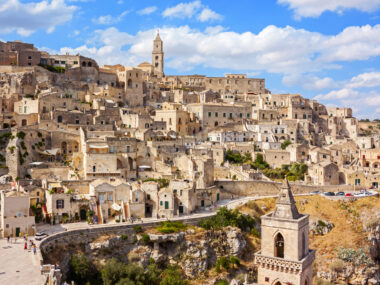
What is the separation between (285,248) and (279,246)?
2.81 ft

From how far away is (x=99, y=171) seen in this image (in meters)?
45.2

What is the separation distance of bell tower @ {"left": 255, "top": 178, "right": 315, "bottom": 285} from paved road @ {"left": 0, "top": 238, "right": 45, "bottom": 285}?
1243cm

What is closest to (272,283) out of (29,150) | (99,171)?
(99,171)

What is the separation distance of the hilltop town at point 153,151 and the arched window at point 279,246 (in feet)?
0.35

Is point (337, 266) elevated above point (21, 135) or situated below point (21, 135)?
below

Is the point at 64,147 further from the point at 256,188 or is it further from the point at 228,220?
the point at 256,188

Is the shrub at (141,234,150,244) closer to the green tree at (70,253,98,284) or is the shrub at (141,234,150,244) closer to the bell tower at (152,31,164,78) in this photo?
the green tree at (70,253,98,284)

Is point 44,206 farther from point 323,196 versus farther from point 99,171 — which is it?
point 323,196

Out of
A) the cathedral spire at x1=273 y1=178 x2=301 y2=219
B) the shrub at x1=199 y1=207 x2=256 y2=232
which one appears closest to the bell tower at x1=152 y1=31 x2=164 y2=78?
the shrub at x1=199 y1=207 x2=256 y2=232

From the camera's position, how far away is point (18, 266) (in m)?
27.1

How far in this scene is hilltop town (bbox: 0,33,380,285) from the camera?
125 feet

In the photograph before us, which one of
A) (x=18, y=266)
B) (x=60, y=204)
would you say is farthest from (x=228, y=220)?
(x=18, y=266)

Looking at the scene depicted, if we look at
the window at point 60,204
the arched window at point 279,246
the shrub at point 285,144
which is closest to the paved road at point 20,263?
the window at point 60,204

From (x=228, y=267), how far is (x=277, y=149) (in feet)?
75.4
